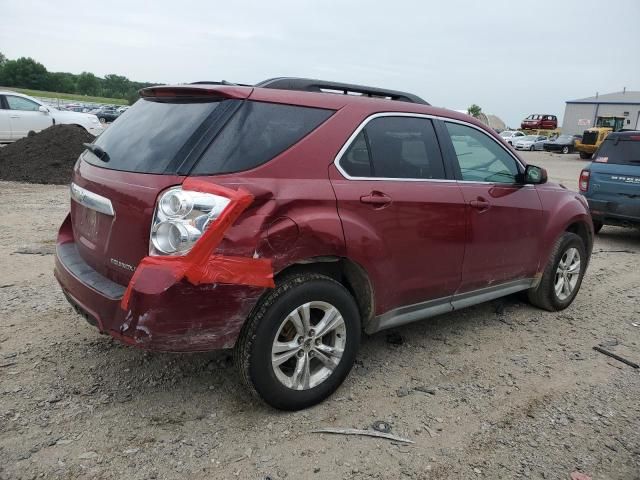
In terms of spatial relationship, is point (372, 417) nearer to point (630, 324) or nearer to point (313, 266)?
point (313, 266)

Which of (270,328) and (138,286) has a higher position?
(138,286)

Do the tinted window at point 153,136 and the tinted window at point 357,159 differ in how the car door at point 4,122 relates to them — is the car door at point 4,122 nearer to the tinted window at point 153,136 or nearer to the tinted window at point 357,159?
the tinted window at point 153,136

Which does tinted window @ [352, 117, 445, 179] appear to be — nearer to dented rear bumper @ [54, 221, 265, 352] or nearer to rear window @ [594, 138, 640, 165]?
dented rear bumper @ [54, 221, 265, 352]

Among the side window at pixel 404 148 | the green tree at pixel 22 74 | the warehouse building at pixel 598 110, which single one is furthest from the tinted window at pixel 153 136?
the green tree at pixel 22 74

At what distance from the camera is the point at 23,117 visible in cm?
1477

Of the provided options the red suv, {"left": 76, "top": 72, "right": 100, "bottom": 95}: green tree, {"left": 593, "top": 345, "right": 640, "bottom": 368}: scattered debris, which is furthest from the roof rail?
{"left": 76, "top": 72, "right": 100, "bottom": 95}: green tree

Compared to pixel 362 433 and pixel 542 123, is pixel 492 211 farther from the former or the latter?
pixel 542 123

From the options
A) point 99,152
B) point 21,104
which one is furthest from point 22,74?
point 99,152

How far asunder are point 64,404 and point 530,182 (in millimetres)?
3751

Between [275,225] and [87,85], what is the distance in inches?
4967

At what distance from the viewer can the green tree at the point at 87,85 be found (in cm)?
11256

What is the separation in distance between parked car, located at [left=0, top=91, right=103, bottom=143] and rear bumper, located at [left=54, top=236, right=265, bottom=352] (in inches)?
524

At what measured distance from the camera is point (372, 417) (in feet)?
9.95

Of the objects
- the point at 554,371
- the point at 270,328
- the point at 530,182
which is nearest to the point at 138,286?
the point at 270,328
